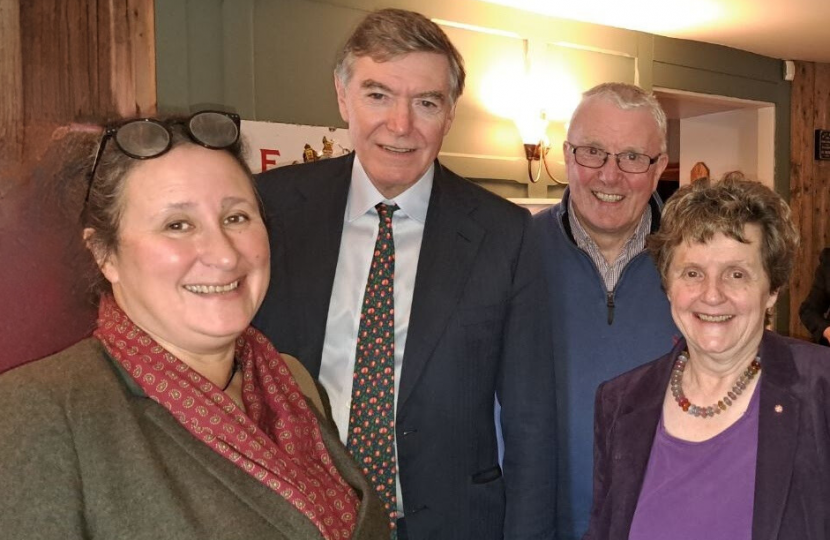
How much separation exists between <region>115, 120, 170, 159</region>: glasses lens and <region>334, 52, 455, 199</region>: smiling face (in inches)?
26.6

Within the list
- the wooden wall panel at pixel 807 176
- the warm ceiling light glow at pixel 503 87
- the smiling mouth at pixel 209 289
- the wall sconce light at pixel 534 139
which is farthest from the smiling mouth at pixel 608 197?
the wooden wall panel at pixel 807 176

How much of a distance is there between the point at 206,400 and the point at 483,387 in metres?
0.76

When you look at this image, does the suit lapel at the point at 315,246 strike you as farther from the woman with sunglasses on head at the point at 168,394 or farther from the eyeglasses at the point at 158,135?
the eyeglasses at the point at 158,135

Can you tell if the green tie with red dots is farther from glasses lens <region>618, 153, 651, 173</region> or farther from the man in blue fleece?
glasses lens <region>618, 153, 651, 173</region>

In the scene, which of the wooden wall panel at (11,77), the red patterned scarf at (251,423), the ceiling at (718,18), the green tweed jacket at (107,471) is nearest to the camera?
the green tweed jacket at (107,471)

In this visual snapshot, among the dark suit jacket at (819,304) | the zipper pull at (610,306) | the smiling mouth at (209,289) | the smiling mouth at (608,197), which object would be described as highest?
the smiling mouth at (608,197)

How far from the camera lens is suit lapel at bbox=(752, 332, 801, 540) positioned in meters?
1.50

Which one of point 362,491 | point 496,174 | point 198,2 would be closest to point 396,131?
point 362,491

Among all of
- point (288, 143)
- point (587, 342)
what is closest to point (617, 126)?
point (587, 342)

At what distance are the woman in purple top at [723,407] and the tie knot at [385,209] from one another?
0.62m

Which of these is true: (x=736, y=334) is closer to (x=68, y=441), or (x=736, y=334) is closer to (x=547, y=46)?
(x=68, y=441)

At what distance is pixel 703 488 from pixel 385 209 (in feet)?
3.02

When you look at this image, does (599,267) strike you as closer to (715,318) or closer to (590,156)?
(590,156)

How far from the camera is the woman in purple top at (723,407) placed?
153 cm
